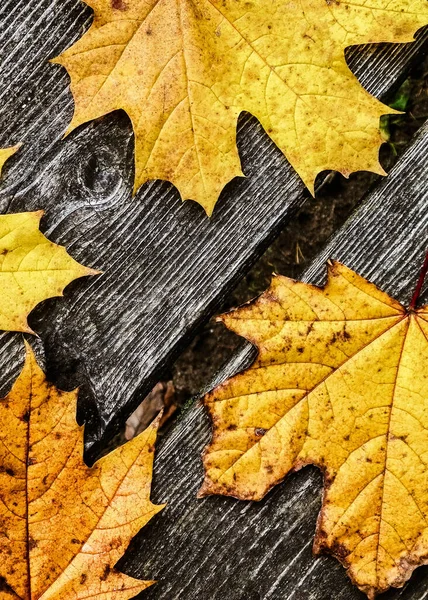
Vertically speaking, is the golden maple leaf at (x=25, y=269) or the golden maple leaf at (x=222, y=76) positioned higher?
the golden maple leaf at (x=222, y=76)

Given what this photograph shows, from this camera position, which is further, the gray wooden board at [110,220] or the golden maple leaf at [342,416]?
the gray wooden board at [110,220]

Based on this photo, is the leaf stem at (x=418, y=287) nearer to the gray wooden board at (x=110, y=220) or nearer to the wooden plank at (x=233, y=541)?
the wooden plank at (x=233, y=541)

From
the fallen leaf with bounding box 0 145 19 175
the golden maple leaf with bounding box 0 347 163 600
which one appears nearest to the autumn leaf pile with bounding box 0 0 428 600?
the golden maple leaf with bounding box 0 347 163 600

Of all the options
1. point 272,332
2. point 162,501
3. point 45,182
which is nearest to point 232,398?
point 272,332

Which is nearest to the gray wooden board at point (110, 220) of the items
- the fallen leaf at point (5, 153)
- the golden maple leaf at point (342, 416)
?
the fallen leaf at point (5, 153)

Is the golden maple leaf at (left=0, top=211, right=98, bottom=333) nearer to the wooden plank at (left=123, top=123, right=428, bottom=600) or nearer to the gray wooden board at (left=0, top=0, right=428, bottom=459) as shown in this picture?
the gray wooden board at (left=0, top=0, right=428, bottom=459)

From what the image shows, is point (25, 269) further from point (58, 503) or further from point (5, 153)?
point (58, 503)

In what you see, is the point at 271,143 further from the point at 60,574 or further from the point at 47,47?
the point at 60,574

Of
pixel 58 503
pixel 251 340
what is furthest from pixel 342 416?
pixel 58 503
